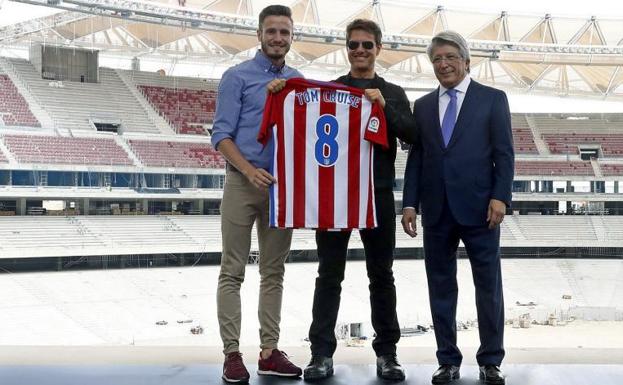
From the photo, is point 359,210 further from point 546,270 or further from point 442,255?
point 546,270

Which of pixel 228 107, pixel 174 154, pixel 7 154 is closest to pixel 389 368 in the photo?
pixel 228 107

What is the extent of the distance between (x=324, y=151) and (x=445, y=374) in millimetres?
1112

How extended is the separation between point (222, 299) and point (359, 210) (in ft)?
2.42

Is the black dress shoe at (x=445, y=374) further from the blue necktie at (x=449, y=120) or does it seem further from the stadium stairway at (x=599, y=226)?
the stadium stairway at (x=599, y=226)

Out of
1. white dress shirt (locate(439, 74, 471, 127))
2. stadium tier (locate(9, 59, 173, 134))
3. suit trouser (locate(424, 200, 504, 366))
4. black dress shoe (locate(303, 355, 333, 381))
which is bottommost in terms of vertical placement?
black dress shoe (locate(303, 355, 333, 381))

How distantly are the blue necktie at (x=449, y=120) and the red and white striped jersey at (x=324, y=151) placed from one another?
0.26m

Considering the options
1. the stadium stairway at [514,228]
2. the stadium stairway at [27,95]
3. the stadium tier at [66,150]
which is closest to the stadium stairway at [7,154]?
the stadium tier at [66,150]

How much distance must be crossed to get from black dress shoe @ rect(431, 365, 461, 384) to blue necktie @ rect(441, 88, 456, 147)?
3.18 feet

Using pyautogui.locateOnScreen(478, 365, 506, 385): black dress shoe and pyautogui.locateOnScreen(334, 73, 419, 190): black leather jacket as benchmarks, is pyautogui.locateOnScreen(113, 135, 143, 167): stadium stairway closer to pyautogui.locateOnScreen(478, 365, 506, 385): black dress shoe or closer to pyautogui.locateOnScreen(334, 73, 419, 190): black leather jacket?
pyautogui.locateOnScreen(334, 73, 419, 190): black leather jacket

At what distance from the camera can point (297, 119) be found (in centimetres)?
339

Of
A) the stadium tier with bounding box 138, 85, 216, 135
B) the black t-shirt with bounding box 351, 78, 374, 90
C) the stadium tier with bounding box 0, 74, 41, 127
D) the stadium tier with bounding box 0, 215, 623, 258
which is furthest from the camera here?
the stadium tier with bounding box 138, 85, 216, 135

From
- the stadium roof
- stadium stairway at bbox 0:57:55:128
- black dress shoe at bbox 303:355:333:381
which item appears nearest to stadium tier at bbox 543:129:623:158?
the stadium roof

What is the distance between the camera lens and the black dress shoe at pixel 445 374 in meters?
3.12

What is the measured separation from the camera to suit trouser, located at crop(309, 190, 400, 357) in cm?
338
